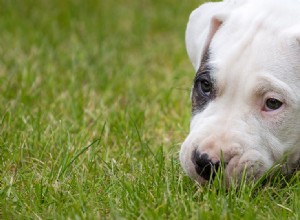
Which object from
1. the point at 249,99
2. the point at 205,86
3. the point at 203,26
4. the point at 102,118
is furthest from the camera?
the point at 102,118

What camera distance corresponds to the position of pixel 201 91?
497 centimetres

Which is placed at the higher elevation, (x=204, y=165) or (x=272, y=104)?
(x=272, y=104)

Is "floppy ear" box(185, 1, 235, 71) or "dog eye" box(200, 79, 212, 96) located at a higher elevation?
"floppy ear" box(185, 1, 235, 71)

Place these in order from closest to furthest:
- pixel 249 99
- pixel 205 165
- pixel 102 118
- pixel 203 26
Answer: pixel 205 165
pixel 249 99
pixel 203 26
pixel 102 118

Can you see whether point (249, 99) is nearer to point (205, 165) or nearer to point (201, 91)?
point (201, 91)

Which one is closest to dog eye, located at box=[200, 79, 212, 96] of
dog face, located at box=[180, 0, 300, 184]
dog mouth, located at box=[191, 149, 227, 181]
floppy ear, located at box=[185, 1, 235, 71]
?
dog face, located at box=[180, 0, 300, 184]

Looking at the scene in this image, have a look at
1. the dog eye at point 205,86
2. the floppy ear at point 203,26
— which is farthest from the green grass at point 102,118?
the floppy ear at point 203,26

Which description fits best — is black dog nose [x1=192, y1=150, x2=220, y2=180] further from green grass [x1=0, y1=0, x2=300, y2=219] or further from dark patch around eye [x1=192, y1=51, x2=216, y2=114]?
dark patch around eye [x1=192, y1=51, x2=216, y2=114]

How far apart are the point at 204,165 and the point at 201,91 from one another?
65 centimetres

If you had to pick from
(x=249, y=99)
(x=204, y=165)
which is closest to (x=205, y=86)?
(x=249, y=99)

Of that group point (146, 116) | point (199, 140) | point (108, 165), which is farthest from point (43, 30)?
point (199, 140)

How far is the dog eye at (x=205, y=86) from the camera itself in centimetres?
489

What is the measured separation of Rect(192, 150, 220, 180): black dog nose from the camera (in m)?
4.45

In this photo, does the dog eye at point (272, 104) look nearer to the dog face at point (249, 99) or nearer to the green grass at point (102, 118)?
the dog face at point (249, 99)
